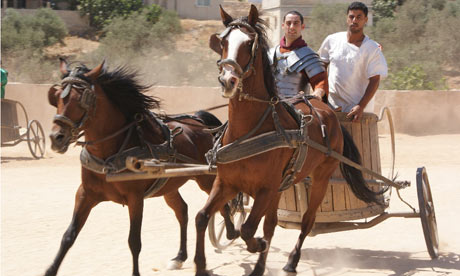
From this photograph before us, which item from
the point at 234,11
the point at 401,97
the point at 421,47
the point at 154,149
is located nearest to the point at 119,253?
the point at 154,149

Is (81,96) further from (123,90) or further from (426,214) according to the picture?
(426,214)

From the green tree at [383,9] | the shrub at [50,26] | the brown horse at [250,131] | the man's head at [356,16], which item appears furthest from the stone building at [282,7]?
the brown horse at [250,131]

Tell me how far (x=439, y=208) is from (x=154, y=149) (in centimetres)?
582

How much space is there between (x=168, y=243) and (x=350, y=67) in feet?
10.1

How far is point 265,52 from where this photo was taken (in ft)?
17.9

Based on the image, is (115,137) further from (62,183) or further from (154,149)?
(62,183)

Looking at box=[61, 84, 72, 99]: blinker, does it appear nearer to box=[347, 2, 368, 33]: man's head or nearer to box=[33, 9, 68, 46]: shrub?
box=[347, 2, 368, 33]: man's head

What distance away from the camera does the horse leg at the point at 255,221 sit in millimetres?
5289

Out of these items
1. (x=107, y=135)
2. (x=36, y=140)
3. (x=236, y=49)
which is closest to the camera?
(x=236, y=49)

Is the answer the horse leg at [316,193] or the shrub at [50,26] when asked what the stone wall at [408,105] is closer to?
the horse leg at [316,193]

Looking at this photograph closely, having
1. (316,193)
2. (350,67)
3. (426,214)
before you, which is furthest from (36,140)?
(426,214)

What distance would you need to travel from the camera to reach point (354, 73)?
7227mm

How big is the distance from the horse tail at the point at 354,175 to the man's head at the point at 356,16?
110 cm

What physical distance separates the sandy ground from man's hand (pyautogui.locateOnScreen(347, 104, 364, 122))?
156cm
